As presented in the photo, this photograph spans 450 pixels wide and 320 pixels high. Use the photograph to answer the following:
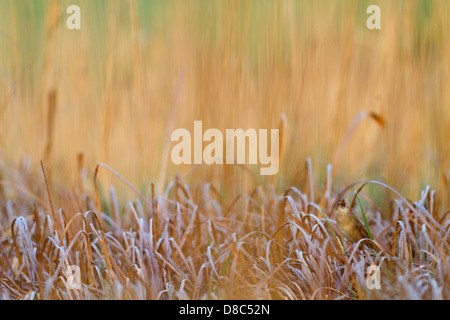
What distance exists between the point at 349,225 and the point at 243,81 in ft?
1.40

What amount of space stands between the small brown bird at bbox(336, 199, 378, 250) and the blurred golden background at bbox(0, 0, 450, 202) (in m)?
0.22

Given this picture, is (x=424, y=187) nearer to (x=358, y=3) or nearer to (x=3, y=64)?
(x=358, y=3)

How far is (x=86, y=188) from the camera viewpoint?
1501mm

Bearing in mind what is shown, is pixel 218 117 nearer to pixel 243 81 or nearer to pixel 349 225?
pixel 243 81

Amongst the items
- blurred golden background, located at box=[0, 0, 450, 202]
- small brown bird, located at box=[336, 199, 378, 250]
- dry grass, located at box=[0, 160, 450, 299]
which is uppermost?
blurred golden background, located at box=[0, 0, 450, 202]

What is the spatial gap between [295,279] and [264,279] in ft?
0.23

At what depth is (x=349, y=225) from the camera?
120 cm

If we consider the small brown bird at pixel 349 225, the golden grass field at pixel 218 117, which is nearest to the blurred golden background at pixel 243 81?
the golden grass field at pixel 218 117

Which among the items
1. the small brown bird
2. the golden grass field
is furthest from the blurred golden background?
the small brown bird

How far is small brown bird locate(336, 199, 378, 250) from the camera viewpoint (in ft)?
3.94

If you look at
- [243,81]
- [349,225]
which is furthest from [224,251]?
[243,81]

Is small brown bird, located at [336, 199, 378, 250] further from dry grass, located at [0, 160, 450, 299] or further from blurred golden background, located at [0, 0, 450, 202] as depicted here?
blurred golden background, located at [0, 0, 450, 202]
